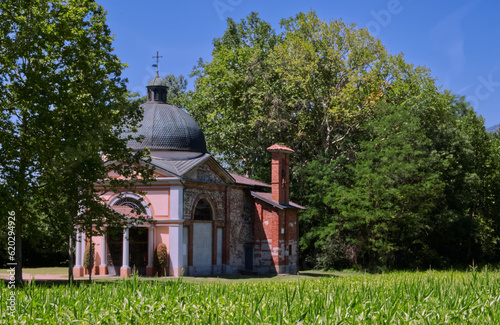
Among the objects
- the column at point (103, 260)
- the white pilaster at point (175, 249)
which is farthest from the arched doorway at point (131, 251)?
the white pilaster at point (175, 249)

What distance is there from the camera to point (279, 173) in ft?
126

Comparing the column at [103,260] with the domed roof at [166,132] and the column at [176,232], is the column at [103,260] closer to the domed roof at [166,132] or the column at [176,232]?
the column at [176,232]

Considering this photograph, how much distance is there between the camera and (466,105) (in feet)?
200

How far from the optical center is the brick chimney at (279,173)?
126 feet

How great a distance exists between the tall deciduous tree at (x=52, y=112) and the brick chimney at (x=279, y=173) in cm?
1629

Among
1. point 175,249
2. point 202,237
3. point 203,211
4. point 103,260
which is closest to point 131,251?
point 103,260

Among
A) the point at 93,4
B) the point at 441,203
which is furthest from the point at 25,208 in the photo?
the point at 441,203

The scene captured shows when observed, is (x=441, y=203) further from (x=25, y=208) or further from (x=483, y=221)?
(x=25, y=208)

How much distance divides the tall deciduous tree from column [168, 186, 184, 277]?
8966mm

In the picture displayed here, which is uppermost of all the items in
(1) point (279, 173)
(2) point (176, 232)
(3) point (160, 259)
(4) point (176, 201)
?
(1) point (279, 173)

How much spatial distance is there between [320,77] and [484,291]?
3320cm

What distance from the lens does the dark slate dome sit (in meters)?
36.2

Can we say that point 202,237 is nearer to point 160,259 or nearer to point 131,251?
point 160,259

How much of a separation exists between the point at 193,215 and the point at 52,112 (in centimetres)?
1394
